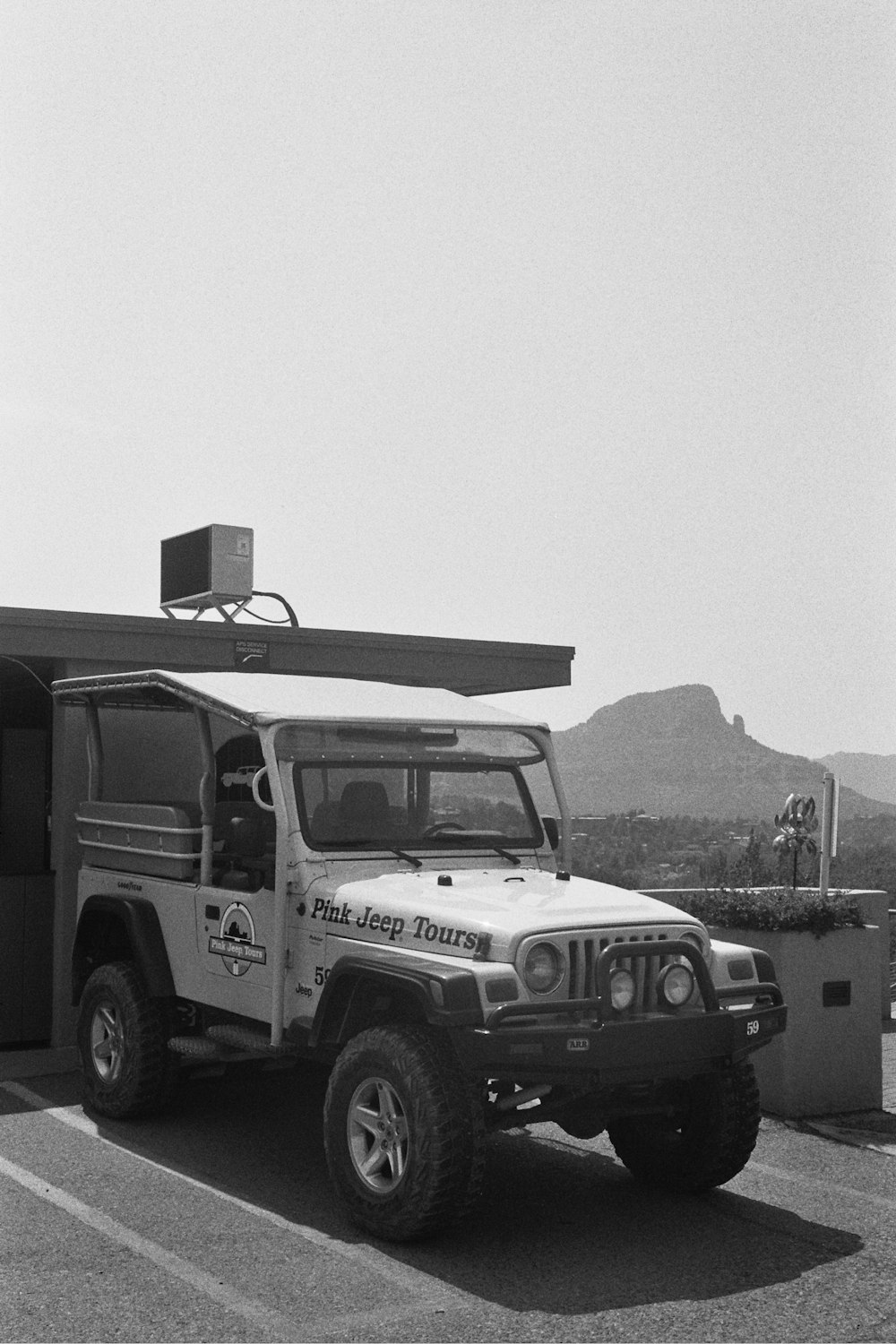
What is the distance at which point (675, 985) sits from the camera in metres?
6.42

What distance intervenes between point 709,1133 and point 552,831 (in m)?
1.98

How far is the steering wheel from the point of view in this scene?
770 centimetres

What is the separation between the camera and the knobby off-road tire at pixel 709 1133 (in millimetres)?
6734

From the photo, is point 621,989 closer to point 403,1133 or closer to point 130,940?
point 403,1133

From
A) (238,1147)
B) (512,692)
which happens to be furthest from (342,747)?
(512,692)

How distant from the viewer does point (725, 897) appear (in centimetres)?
916

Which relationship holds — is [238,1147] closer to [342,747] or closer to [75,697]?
[342,747]

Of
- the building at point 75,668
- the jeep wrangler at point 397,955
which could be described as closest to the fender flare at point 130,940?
the jeep wrangler at point 397,955

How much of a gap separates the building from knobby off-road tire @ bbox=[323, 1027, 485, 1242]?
3851mm

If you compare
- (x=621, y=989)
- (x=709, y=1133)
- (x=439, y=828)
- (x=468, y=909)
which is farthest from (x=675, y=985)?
(x=439, y=828)

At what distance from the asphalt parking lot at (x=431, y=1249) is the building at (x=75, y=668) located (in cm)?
212

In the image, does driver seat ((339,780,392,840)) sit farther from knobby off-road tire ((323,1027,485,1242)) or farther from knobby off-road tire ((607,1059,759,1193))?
knobby off-road tire ((607,1059,759,1193))

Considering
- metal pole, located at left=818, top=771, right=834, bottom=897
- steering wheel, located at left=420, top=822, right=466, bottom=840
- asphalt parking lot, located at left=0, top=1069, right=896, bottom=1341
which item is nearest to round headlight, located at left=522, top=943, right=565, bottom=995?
asphalt parking lot, located at left=0, top=1069, right=896, bottom=1341

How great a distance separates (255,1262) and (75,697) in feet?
14.7
